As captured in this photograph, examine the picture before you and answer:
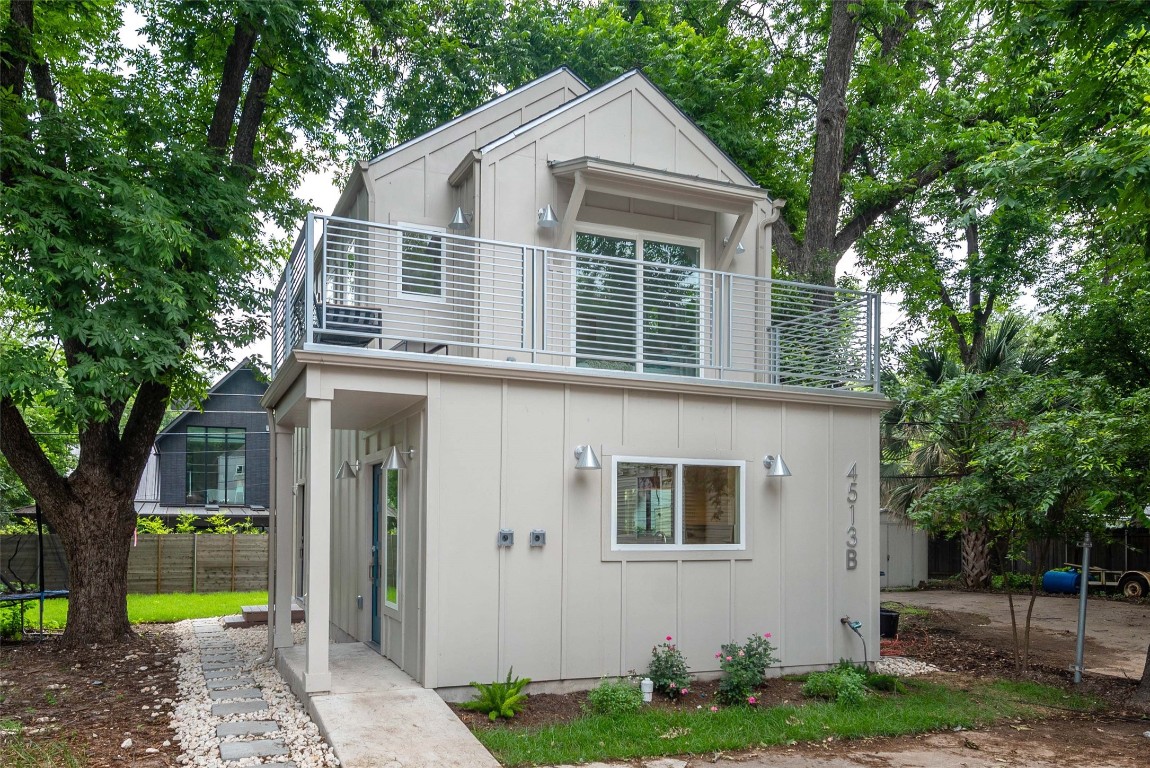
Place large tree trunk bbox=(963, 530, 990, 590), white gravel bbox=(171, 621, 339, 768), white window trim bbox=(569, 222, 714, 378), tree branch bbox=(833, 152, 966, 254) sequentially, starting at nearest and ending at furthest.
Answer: white gravel bbox=(171, 621, 339, 768)
white window trim bbox=(569, 222, 714, 378)
tree branch bbox=(833, 152, 966, 254)
large tree trunk bbox=(963, 530, 990, 590)

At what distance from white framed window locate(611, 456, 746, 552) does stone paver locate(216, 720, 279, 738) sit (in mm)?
3474

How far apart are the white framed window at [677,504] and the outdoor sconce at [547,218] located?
9.54ft

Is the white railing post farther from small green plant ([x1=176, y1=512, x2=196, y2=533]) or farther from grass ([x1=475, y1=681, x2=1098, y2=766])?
small green plant ([x1=176, y1=512, x2=196, y2=533])

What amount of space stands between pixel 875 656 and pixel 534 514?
4.40 metres

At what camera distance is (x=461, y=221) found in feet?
34.0

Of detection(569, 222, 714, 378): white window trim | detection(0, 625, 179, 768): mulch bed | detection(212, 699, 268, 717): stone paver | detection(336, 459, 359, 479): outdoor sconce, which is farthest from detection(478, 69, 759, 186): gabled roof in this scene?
detection(0, 625, 179, 768): mulch bed

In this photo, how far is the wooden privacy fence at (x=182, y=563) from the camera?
65.7 ft

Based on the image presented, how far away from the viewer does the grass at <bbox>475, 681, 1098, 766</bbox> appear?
697 centimetres

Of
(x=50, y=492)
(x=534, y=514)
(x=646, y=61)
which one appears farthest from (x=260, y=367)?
(x=646, y=61)

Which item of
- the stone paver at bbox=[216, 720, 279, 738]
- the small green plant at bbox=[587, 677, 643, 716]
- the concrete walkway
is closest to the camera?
the concrete walkway

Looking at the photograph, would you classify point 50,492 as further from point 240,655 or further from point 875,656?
point 875,656

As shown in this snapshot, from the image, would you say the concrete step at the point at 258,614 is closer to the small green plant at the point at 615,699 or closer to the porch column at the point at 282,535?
the porch column at the point at 282,535

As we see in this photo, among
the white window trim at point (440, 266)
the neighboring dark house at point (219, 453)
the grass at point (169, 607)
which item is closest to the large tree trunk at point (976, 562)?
the white window trim at point (440, 266)

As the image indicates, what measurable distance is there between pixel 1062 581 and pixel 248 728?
17.9 metres
